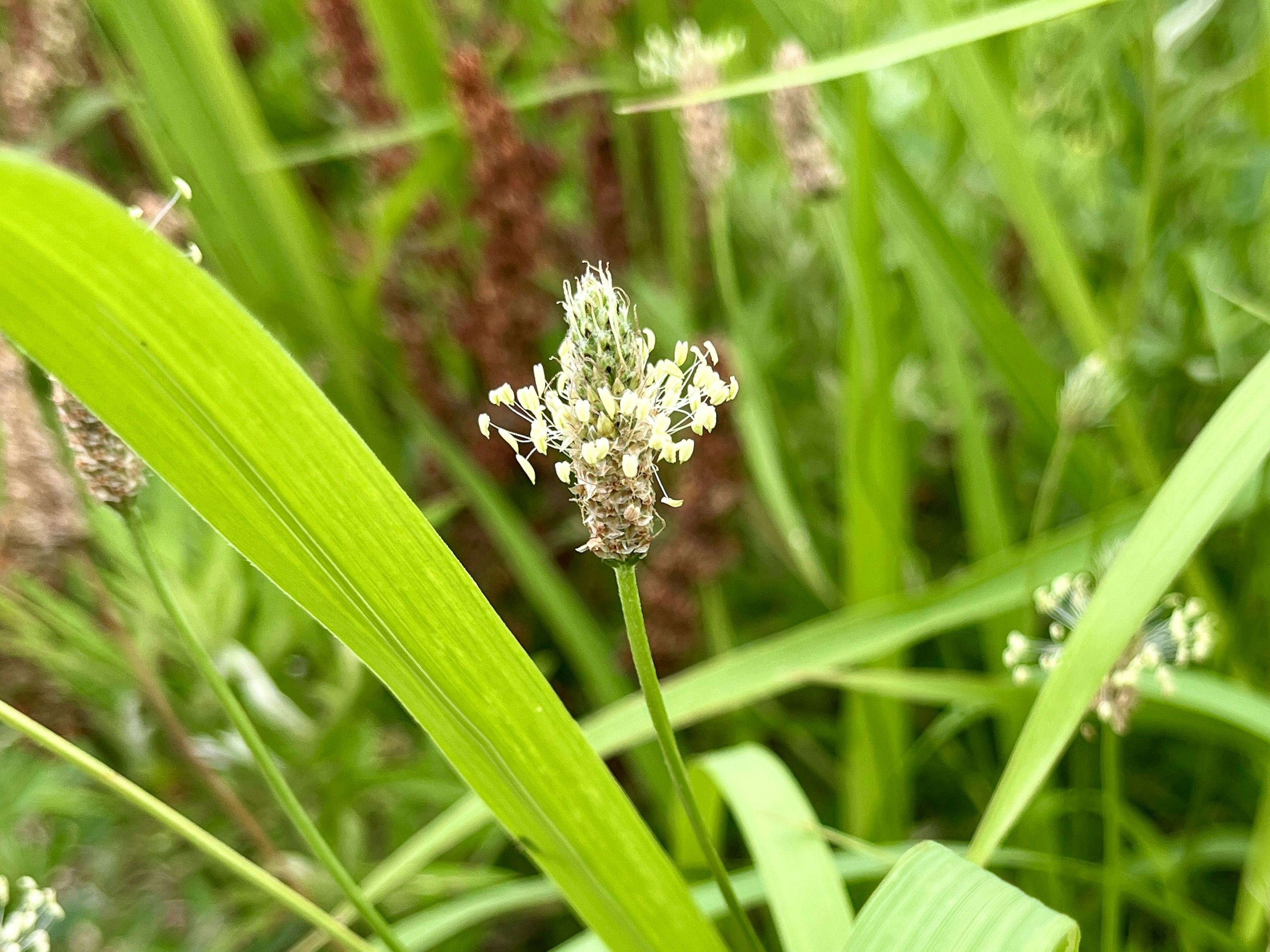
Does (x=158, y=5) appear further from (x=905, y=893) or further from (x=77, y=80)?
(x=905, y=893)

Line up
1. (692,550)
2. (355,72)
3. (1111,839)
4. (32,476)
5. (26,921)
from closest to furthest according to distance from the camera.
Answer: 1. (26,921)
2. (1111,839)
3. (32,476)
4. (692,550)
5. (355,72)

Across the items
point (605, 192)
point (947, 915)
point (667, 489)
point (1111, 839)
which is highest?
point (605, 192)

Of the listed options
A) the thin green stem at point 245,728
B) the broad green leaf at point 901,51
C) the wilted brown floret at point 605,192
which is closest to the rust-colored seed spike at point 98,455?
the thin green stem at point 245,728

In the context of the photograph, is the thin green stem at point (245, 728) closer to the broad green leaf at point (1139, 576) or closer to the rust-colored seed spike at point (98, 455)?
the rust-colored seed spike at point (98, 455)

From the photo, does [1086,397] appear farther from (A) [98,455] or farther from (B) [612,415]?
(A) [98,455]

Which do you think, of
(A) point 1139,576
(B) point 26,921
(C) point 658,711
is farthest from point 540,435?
(B) point 26,921

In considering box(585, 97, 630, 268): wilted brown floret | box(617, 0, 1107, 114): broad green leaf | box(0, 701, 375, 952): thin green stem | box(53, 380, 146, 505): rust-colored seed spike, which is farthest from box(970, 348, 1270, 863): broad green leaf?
box(585, 97, 630, 268): wilted brown floret
